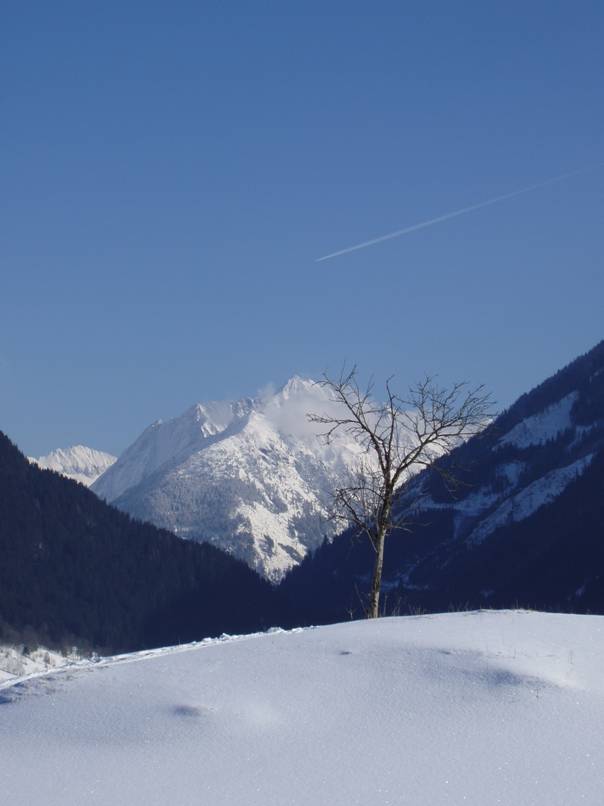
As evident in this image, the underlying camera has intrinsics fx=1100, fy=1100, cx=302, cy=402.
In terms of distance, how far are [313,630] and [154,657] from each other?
9.95 ft

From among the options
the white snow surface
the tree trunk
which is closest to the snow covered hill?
the tree trunk

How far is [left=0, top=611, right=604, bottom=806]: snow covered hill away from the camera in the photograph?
38.3 feet

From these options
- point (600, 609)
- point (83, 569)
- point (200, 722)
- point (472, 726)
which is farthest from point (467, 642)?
point (83, 569)

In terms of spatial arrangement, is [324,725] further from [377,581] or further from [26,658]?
[26,658]

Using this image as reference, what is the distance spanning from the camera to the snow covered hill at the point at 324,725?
1169 cm

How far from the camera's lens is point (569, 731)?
41.9ft

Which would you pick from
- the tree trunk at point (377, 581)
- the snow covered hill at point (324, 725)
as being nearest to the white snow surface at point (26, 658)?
the tree trunk at point (377, 581)

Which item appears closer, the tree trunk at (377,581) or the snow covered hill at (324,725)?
the snow covered hill at (324,725)

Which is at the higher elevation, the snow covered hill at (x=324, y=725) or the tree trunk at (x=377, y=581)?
the tree trunk at (x=377, y=581)

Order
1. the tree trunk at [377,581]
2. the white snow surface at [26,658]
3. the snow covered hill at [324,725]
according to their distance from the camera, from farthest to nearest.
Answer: the white snow surface at [26,658] < the tree trunk at [377,581] < the snow covered hill at [324,725]

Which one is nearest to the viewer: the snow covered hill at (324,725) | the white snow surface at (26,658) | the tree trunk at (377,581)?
the snow covered hill at (324,725)

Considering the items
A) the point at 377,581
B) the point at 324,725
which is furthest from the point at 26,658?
the point at 324,725

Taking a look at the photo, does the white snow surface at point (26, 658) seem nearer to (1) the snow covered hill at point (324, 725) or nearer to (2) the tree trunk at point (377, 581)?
(2) the tree trunk at point (377, 581)

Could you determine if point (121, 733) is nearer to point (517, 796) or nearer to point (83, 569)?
point (517, 796)
